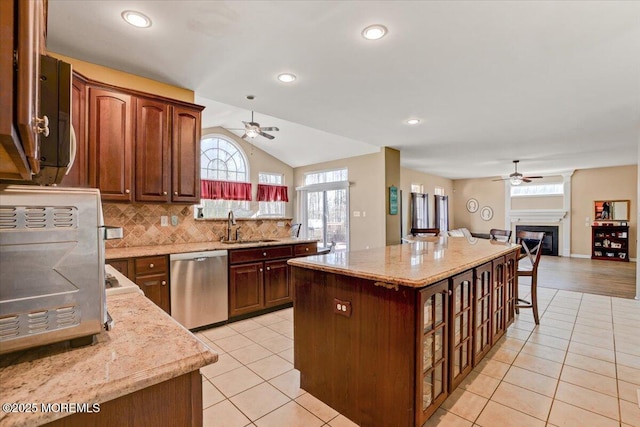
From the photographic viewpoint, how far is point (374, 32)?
2270mm

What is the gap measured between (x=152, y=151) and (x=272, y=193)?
5.33m

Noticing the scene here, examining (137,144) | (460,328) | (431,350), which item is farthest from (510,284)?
(137,144)

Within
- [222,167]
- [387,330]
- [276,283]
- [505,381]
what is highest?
[222,167]

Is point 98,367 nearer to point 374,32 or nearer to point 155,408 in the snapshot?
point 155,408

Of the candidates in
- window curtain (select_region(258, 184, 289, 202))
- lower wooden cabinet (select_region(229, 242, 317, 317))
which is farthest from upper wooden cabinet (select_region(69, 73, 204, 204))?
window curtain (select_region(258, 184, 289, 202))

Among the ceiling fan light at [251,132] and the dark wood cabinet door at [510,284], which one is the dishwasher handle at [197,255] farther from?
the dark wood cabinet door at [510,284]

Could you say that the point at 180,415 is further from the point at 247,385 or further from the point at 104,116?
the point at 104,116

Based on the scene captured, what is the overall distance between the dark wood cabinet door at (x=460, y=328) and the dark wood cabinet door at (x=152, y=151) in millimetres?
2754

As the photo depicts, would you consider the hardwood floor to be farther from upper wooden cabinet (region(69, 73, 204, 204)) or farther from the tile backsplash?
upper wooden cabinet (region(69, 73, 204, 204))

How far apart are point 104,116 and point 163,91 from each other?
68 cm

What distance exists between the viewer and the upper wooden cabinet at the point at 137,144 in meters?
2.66

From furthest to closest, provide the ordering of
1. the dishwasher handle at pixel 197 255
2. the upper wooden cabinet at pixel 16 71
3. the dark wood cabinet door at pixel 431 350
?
the dishwasher handle at pixel 197 255, the dark wood cabinet door at pixel 431 350, the upper wooden cabinet at pixel 16 71

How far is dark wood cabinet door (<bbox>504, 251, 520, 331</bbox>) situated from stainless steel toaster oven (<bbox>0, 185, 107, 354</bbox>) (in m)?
3.17

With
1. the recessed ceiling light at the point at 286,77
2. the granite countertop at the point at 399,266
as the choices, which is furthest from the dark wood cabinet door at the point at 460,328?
the recessed ceiling light at the point at 286,77
